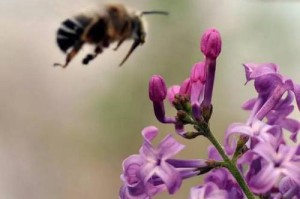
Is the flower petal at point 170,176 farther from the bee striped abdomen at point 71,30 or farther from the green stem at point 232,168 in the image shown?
the bee striped abdomen at point 71,30

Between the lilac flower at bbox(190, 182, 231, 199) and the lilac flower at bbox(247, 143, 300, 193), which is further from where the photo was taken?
the lilac flower at bbox(190, 182, 231, 199)

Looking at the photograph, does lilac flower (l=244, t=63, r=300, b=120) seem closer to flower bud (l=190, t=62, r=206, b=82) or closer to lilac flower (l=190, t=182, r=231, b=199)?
flower bud (l=190, t=62, r=206, b=82)

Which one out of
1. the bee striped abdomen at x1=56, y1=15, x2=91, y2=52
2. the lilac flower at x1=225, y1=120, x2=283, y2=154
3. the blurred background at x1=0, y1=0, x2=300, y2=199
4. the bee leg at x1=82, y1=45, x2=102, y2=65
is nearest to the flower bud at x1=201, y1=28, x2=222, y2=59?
the lilac flower at x1=225, y1=120, x2=283, y2=154

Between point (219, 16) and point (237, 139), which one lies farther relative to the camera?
point (219, 16)

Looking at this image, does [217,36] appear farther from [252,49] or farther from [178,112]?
[252,49]

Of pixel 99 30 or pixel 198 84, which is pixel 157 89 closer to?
pixel 198 84

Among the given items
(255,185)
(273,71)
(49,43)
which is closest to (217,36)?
(273,71)
